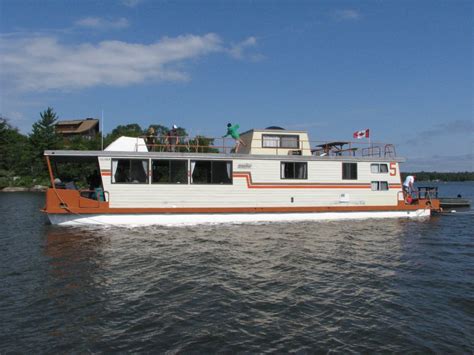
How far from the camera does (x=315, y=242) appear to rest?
47.5 feet

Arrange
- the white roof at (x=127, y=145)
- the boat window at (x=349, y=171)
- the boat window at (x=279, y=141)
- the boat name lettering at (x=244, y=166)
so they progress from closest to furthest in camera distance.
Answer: the white roof at (x=127, y=145) < the boat name lettering at (x=244, y=166) < the boat window at (x=349, y=171) < the boat window at (x=279, y=141)

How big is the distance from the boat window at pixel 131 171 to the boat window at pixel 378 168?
39.2 ft

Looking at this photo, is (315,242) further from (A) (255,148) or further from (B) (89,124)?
(B) (89,124)

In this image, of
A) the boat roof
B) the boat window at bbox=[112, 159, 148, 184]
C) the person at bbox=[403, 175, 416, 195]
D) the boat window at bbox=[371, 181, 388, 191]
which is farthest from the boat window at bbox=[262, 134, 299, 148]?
the person at bbox=[403, 175, 416, 195]

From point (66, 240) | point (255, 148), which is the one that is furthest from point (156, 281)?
point (255, 148)

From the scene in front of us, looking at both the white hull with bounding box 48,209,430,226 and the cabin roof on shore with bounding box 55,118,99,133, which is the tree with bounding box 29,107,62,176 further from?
the white hull with bounding box 48,209,430,226

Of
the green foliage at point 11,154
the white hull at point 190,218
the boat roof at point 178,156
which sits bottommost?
the white hull at point 190,218

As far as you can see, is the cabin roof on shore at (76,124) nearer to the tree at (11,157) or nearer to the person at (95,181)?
the tree at (11,157)

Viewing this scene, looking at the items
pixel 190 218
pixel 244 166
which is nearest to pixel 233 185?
pixel 244 166

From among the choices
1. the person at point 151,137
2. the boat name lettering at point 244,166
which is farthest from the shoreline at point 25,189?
the boat name lettering at point 244,166

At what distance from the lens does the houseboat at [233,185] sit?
17.2m

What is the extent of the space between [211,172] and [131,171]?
3734 mm

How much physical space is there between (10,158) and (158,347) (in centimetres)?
7437

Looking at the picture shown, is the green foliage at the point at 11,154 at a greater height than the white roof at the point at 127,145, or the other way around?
the green foliage at the point at 11,154
